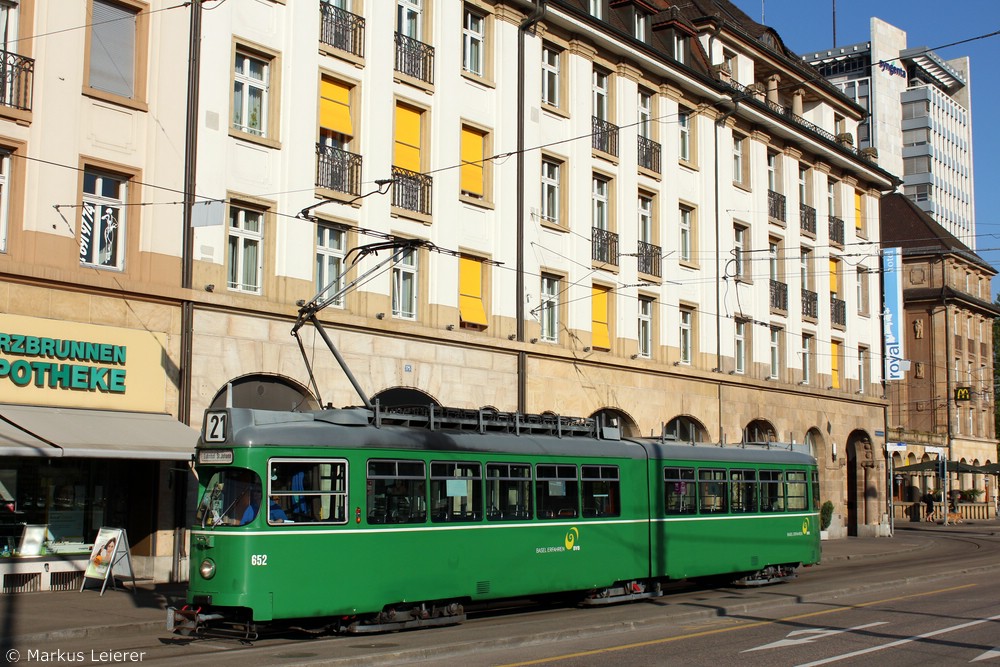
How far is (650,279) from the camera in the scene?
3491cm

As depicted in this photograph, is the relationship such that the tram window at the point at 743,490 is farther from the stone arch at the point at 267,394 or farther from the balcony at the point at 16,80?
the balcony at the point at 16,80

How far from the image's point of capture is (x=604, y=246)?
109 feet

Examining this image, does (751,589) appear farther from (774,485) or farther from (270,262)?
(270,262)

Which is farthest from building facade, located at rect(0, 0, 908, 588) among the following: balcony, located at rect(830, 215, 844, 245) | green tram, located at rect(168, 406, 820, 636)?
green tram, located at rect(168, 406, 820, 636)

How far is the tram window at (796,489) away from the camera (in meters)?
24.9

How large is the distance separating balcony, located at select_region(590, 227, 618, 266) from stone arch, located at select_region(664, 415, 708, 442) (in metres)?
5.64

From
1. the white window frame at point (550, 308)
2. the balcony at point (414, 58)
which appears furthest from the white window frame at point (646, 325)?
the balcony at point (414, 58)

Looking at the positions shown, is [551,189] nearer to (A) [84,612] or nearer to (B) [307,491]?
(B) [307,491]

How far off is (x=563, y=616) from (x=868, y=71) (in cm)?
10631

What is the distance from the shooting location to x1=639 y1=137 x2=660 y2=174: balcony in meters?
34.9

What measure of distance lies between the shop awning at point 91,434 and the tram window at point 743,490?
Result: 10172 mm

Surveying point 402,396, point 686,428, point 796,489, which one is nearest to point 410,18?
point 402,396

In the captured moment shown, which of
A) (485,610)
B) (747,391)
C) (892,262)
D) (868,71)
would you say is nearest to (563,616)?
(485,610)

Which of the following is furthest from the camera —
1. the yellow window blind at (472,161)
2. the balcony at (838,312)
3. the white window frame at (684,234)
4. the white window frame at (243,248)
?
the balcony at (838,312)
